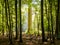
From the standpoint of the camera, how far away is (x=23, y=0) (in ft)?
16.9

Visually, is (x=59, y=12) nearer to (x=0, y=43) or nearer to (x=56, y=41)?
(x=56, y=41)

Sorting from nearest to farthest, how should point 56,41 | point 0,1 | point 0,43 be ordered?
point 56,41, point 0,43, point 0,1

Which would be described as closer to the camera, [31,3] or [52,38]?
[52,38]

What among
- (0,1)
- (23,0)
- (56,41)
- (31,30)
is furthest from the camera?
(31,30)

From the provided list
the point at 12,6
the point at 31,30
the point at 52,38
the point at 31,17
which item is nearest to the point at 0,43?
the point at 12,6

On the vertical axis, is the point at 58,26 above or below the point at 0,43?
above

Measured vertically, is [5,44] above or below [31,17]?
below

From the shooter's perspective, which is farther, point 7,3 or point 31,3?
point 31,3

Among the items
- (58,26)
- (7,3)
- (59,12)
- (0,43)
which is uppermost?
(7,3)

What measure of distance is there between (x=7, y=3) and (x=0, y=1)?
69 cm

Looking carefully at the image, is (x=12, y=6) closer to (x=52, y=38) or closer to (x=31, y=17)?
(x=52, y=38)

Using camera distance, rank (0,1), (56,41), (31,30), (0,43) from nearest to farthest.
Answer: (56,41)
(0,43)
(0,1)
(31,30)

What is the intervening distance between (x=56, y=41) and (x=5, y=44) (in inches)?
53.1

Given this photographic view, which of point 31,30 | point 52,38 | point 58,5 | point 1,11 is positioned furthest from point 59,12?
point 31,30
